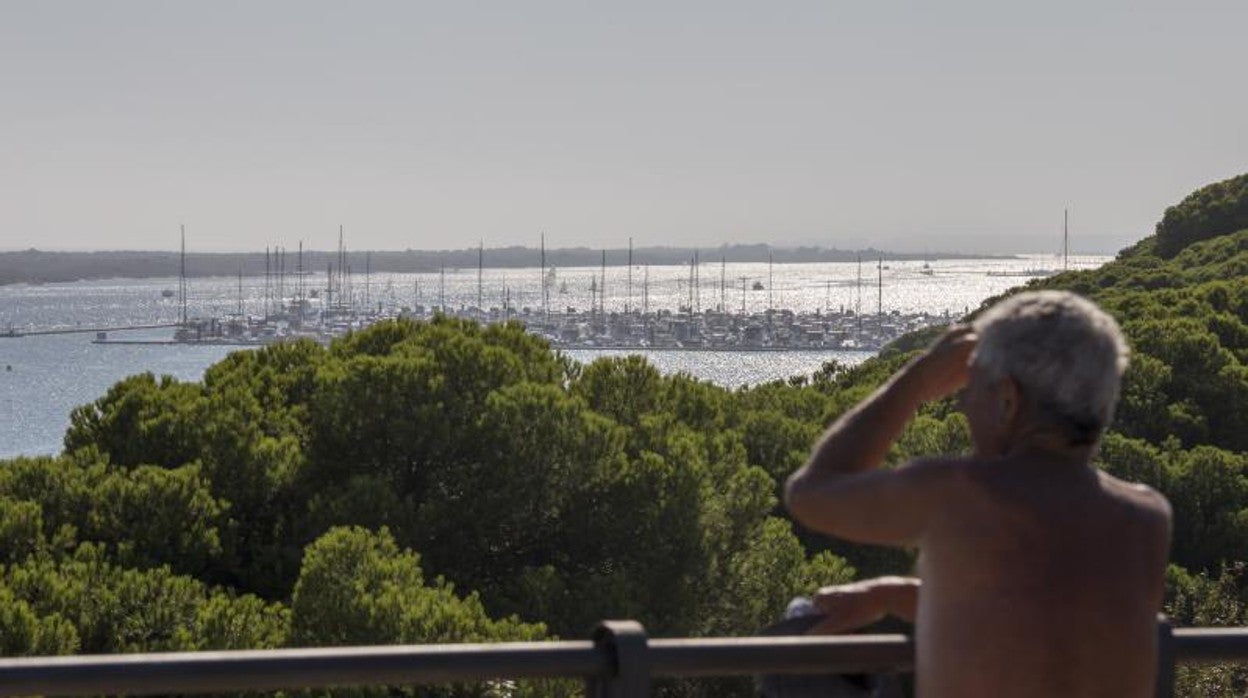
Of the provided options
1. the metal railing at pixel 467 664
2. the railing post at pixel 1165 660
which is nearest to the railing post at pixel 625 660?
the metal railing at pixel 467 664

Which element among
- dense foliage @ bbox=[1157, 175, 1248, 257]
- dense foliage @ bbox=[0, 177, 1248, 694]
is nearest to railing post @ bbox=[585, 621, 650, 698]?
dense foliage @ bbox=[0, 177, 1248, 694]

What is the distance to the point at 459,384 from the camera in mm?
17578

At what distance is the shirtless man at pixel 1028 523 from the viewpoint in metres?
2.61

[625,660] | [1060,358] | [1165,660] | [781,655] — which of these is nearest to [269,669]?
[625,660]

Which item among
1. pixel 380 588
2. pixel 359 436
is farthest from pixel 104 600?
pixel 359 436

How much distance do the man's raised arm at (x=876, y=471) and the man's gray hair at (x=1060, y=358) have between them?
15cm

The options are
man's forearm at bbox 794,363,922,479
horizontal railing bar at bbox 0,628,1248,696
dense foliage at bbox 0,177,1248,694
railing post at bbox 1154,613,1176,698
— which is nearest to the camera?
man's forearm at bbox 794,363,922,479

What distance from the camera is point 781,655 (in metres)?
3.04

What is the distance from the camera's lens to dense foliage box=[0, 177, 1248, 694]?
43.0 feet

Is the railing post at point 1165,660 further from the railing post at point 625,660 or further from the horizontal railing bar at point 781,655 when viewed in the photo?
the railing post at point 625,660

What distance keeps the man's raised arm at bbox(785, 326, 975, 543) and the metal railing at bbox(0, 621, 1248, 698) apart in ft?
1.35

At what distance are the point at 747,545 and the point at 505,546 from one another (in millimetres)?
2508

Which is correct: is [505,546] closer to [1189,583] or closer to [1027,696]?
[1189,583]

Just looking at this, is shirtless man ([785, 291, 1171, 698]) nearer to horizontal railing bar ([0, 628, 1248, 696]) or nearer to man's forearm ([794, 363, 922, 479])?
man's forearm ([794, 363, 922, 479])
